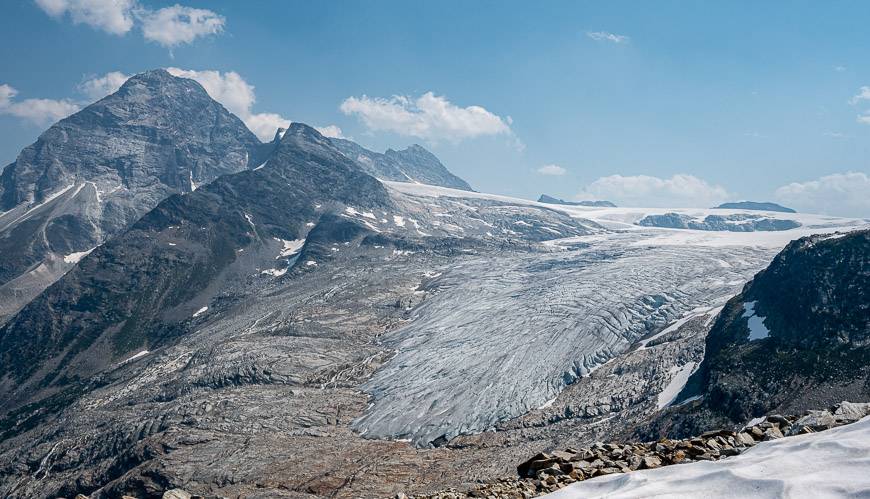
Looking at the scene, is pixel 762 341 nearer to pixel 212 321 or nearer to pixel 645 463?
pixel 645 463

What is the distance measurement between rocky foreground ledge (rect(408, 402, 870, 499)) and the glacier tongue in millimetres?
55928

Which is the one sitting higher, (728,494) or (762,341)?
(728,494)

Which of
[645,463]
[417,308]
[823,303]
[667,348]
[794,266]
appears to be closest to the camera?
[645,463]

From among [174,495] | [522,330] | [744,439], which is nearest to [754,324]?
[522,330]

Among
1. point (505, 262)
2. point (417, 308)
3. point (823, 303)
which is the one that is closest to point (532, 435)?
point (823, 303)

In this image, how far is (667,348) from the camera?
269 ft

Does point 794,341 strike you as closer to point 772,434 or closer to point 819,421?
point 819,421

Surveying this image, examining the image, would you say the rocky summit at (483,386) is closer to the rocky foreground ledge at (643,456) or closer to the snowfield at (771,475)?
the rocky foreground ledge at (643,456)

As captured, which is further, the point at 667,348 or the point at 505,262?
the point at 505,262

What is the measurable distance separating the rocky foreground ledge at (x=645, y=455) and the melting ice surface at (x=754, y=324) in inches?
2119

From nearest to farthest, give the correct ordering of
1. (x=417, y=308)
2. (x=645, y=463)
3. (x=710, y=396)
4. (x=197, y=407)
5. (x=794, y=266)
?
(x=645, y=463), (x=710, y=396), (x=794, y=266), (x=197, y=407), (x=417, y=308)

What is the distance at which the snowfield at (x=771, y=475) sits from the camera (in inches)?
558

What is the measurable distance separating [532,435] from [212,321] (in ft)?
410

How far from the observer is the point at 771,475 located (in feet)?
49.8
